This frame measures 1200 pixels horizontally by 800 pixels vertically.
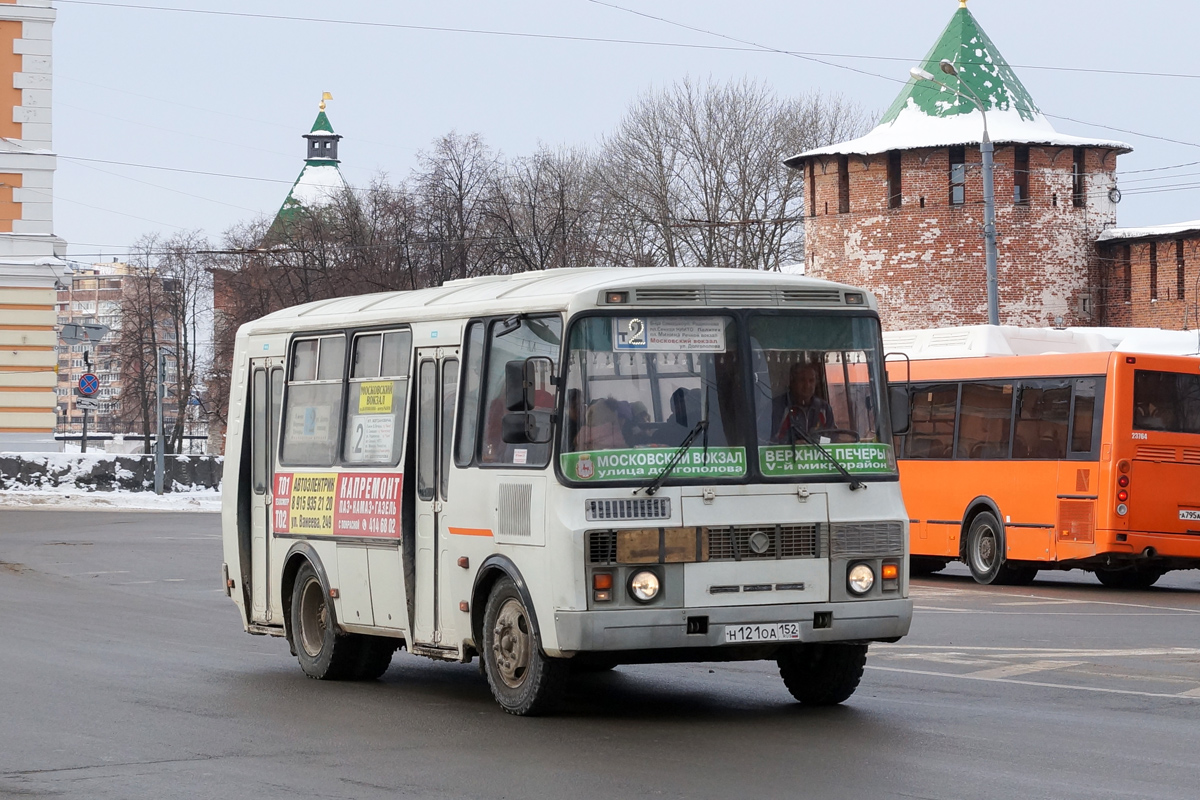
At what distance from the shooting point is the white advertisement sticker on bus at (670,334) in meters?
10.0

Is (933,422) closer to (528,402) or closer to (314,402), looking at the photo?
(314,402)

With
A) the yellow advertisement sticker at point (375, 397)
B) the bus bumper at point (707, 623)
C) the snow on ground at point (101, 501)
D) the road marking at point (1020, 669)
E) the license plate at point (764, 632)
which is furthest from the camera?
the snow on ground at point (101, 501)

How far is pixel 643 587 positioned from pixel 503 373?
161 centimetres

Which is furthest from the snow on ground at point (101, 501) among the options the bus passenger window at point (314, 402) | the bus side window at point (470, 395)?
the bus side window at point (470, 395)

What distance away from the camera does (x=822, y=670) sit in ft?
35.2

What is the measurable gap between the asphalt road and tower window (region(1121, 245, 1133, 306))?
3939cm

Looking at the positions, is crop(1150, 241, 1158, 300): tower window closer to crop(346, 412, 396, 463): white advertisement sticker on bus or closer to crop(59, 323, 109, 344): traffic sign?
crop(59, 323, 109, 344): traffic sign

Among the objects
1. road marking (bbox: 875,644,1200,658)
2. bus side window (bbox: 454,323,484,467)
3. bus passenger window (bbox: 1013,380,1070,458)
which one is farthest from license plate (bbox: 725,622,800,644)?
bus passenger window (bbox: 1013,380,1070,458)

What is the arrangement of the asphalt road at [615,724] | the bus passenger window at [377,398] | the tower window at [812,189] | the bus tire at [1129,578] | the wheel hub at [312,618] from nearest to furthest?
the asphalt road at [615,724] → the bus passenger window at [377,398] → the wheel hub at [312,618] → the bus tire at [1129,578] → the tower window at [812,189]

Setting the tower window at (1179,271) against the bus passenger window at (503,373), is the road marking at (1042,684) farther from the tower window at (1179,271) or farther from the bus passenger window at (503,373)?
the tower window at (1179,271)

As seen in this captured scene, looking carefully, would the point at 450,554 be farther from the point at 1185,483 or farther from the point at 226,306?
the point at 226,306

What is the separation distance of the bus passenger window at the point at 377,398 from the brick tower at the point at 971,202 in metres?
44.0

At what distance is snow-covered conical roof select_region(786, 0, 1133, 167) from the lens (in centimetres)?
5434

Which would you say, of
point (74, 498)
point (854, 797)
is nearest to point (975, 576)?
point (854, 797)
